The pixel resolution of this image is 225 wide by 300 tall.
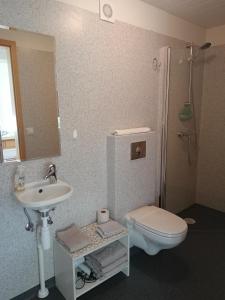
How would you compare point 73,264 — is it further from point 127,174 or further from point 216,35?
point 216,35

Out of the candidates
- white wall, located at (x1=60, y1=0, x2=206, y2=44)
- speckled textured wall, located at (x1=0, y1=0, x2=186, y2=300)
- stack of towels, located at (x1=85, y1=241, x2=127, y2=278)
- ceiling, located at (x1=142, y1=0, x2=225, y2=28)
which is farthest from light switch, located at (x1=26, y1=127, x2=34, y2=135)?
ceiling, located at (x1=142, y1=0, x2=225, y2=28)

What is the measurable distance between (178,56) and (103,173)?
60.3 inches

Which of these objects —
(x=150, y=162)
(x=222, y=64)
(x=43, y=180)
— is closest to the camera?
(x=43, y=180)

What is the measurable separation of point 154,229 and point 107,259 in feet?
1.49

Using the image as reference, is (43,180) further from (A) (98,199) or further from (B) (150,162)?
(B) (150,162)

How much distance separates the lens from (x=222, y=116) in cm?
289

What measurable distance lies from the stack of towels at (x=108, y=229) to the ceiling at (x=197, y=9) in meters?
2.07

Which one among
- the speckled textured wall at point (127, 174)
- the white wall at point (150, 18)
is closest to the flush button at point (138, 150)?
the speckled textured wall at point (127, 174)

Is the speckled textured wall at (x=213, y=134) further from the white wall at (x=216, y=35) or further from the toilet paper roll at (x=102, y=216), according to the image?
→ the toilet paper roll at (x=102, y=216)

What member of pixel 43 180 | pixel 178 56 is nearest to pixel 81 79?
pixel 43 180

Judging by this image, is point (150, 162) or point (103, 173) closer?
→ point (103, 173)

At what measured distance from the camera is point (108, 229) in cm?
188

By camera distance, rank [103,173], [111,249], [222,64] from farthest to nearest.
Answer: [222,64] → [103,173] → [111,249]

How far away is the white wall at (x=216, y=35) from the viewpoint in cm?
278
